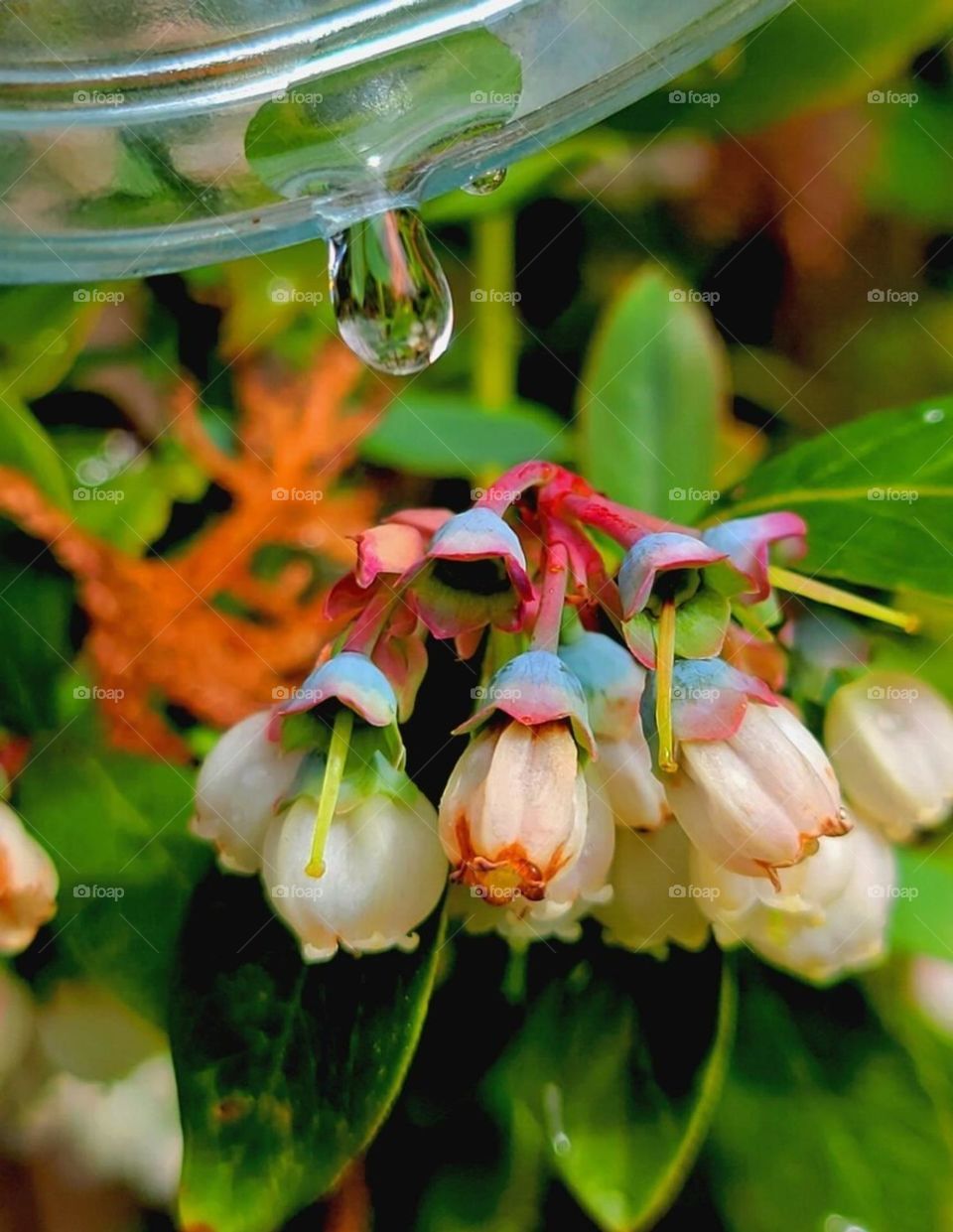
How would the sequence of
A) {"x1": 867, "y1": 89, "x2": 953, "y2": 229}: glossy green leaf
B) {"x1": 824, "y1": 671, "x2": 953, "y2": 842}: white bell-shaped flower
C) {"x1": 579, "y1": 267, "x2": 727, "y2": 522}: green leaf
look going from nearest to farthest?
{"x1": 824, "y1": 671, "x2": 953, "y2": 842}: white bell-shaped flower → {"x1": 579, "y1": 267, "x2": 727, "y2": 522}: green leaf → {"x1": 867, "y1": 89, "x2": 953, "y2": 229}: glossy green leaf

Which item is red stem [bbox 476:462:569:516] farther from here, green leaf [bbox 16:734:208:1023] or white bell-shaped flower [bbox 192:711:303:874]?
green leaf [bbox 16:734:208:1023]

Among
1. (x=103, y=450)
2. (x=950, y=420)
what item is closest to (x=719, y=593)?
(x=950, y=420)

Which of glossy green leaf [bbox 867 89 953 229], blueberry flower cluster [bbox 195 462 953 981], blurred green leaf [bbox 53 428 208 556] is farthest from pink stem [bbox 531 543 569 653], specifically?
glossy green leaf [bbox 867 89 953 229]

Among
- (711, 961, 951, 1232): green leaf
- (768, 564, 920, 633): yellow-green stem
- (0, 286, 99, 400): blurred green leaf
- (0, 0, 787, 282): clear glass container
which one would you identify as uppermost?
(0, 0, 787, 282): clear glass container

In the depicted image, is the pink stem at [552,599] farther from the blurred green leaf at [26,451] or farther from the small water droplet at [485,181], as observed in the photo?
the blurred green leaf at [26,451]

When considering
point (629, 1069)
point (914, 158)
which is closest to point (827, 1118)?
point (629, 1069)

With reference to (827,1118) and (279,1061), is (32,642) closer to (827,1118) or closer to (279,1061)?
(279,1061)
